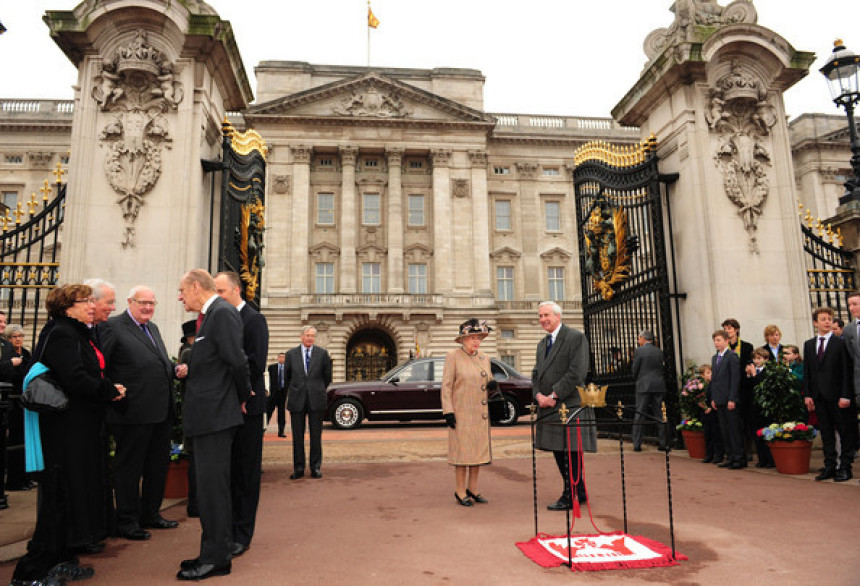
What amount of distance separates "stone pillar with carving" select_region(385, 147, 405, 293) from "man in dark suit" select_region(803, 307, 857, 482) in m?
33.5

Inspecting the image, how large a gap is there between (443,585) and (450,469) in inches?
192

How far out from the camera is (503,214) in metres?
45.0

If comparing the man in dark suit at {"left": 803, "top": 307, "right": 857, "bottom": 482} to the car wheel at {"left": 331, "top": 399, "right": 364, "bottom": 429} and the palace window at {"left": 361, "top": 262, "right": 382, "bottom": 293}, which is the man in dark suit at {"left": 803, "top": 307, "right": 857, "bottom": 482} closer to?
the car wheel at {"left": 331, "top": 399, "right": 364, "bottom": 429}

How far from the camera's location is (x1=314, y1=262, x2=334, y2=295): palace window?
40781mm

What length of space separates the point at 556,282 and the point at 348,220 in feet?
49.0

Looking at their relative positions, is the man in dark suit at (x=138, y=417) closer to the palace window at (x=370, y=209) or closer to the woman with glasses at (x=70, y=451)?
the woman with glasses at (x=70, y=451)

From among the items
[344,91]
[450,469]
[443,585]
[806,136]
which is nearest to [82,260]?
[450,469]

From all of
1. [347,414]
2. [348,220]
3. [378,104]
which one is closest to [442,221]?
[348,220]

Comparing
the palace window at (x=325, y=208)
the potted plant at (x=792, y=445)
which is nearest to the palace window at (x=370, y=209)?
the palace window at (x=325, y=208)

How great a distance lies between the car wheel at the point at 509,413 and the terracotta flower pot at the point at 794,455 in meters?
9.51

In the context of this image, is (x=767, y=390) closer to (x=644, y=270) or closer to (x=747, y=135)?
(x=644, y=270)

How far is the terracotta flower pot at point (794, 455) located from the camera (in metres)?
7.49

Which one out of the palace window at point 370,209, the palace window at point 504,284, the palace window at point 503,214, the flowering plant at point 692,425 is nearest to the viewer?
the flowering plant at point 692,425

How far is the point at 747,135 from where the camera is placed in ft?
32.0
